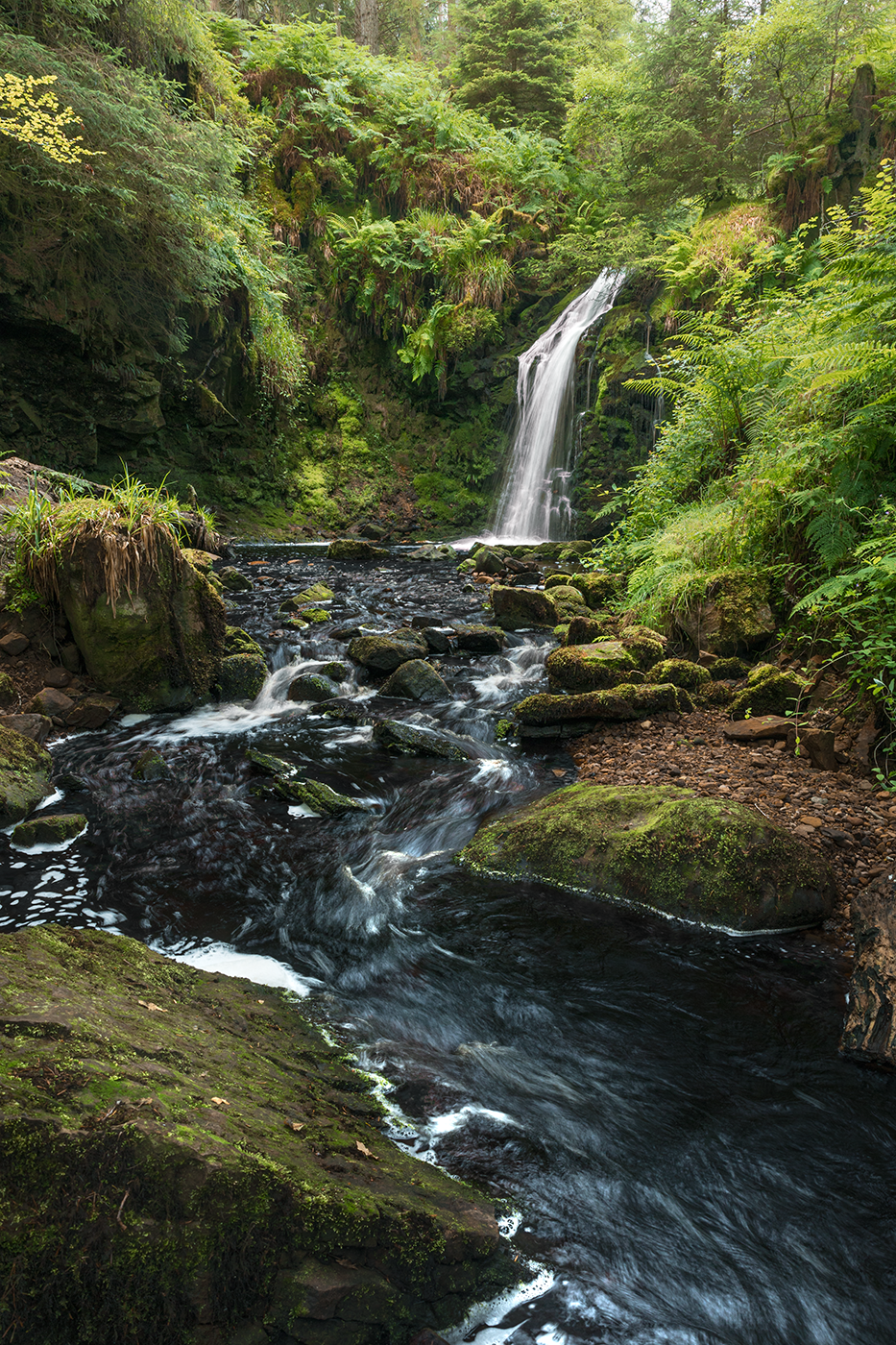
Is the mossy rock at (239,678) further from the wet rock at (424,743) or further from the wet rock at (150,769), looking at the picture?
the wet rock at (424,743)

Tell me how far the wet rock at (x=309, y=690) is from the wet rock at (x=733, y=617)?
3419 millimetres

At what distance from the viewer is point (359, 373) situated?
18875 millimetres

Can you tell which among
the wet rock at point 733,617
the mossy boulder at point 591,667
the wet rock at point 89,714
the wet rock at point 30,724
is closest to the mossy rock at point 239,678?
the wet rock at point 89,714

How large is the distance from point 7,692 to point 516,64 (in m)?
24.7

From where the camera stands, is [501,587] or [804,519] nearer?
[804,519]

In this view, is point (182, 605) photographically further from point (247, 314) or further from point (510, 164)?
point (510, 164)

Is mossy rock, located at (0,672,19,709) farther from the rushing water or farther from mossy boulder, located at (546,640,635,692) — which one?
mossy boulder, located at (546,640,635,692)

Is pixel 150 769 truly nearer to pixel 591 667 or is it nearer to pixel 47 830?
pixel 47 830

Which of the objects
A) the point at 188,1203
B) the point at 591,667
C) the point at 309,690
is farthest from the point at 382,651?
the point at 188,1203

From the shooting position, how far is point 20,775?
450cm

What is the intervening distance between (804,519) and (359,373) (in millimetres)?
15901

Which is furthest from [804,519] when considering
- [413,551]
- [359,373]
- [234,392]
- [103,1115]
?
[359,373]

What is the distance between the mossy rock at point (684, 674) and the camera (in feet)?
18.7

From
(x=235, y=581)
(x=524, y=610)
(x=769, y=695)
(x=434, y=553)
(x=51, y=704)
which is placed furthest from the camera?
(x=434, y=553)
